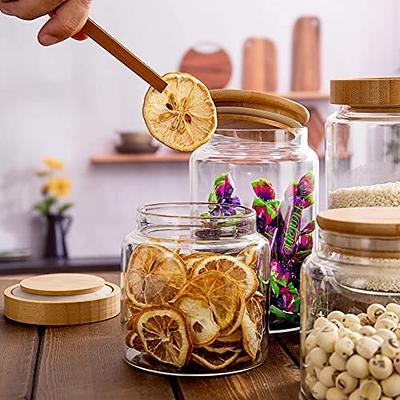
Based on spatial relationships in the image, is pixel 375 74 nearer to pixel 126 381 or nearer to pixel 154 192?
pixel 154 192

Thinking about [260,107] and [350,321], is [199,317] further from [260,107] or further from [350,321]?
[260,107]

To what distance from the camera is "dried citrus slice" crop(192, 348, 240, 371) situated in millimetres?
Result: 1127

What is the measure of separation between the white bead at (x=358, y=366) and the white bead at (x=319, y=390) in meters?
0.06

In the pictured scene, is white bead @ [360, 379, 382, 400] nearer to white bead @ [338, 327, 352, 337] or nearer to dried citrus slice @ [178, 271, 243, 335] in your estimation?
white bead @ [338, 327, 352, 337]

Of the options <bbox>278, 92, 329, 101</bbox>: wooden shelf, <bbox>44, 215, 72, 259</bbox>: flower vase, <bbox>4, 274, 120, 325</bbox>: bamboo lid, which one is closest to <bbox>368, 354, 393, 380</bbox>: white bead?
<bbox>4, 274, 120, 325</bbox>: bamboo lid

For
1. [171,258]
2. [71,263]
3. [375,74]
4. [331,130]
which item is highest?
[375,74]

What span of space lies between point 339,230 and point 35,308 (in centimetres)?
59

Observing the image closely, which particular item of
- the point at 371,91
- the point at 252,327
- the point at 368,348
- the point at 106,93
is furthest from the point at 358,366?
the point at 106,93

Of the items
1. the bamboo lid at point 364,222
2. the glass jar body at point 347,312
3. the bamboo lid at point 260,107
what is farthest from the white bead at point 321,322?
the bamboo lid at point 260,107

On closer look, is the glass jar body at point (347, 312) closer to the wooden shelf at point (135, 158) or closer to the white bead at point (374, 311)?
the white bead at point (374, 311)

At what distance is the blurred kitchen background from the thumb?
2980 mm

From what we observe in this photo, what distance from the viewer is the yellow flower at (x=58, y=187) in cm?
426

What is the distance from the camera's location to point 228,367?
1.14 meters

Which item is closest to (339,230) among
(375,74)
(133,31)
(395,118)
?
(395,118)
